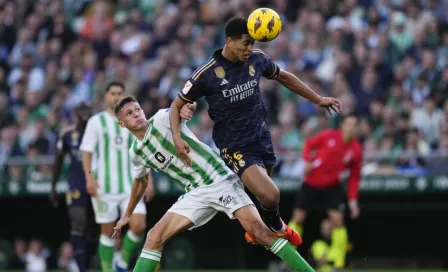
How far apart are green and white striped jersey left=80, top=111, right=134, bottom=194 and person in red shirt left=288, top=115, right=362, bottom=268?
3177 mm

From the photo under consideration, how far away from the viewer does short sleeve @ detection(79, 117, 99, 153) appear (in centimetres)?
1144

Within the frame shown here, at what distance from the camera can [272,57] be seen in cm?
1788

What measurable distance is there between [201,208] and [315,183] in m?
5.52

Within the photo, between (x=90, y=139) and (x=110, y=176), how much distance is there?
1.64 ft

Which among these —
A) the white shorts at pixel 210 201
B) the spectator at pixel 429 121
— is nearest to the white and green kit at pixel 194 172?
the white shorts at pixel 210 201

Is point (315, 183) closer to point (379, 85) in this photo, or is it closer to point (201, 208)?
point (379, 85)

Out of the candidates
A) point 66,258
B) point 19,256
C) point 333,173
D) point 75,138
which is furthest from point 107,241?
point 19,256

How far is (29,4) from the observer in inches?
838

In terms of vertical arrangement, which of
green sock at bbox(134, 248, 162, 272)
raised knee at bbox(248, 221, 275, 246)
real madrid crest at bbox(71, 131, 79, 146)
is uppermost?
real madrid crest at bbox(71, 131, 79, 146)

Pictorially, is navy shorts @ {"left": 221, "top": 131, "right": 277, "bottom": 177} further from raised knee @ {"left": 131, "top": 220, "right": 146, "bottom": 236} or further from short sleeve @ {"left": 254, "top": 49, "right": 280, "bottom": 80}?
raised knee @ {"left": 131, "top": 220, "right": 146, "bottom": 236}

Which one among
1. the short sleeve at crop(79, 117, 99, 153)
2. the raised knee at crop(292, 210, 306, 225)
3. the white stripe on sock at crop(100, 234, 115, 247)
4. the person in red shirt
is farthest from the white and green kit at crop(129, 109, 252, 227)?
the raised knee at crop(292, 210, 306, 225)

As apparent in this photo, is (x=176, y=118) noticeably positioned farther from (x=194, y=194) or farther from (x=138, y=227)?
(x=138, y=227)

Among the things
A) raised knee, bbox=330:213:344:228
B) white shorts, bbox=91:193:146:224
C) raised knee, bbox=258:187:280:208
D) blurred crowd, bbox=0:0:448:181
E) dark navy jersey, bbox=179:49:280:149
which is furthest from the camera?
blurred crowd, bbox=0:0:448:181

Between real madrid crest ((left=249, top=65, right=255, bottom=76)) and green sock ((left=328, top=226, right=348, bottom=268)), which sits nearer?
real madrid crest ((left=249, top=65, right=255, bottom=76))
